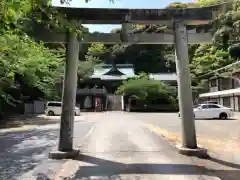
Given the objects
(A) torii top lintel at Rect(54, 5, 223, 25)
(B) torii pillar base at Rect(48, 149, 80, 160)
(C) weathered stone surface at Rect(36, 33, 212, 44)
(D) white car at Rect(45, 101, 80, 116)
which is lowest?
(B) torii pillar base at Rect(48, 149, 80, 160)

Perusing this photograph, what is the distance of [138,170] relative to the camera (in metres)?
7.05

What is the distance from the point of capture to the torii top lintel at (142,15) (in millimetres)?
9131

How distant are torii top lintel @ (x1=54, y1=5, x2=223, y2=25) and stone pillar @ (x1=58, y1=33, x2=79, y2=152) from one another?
75 cm

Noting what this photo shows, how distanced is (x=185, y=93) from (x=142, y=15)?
8.75ft

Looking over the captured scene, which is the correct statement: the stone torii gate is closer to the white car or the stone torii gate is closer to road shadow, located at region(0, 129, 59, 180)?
road shadow, located at region(0, 129, 59, 180)

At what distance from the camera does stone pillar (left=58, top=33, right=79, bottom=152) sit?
8.71 meters

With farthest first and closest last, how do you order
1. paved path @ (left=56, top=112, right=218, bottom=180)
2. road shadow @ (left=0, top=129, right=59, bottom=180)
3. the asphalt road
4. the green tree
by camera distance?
the green tree
road shadow @ (left=0, top=129, right=59, bottom=180)
the asphalt road
paved path @ (left=56, top=112, right=218, bottom=180)

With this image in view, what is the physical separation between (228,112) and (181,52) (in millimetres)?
19474

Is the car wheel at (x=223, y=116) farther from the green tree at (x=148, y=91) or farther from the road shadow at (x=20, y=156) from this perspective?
the green tree at (x=148, y=91)

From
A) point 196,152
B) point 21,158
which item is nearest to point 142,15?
point 196,152

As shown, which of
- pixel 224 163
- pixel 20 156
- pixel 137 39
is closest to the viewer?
pixel 224 163

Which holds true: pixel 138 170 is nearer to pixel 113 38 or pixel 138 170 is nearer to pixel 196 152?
pixel 196 152

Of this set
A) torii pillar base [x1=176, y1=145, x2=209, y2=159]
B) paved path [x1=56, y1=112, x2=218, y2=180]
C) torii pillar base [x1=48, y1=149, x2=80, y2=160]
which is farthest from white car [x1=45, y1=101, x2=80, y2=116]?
torii pillar base [x1=176, y1=145, x2=209, y2=159]

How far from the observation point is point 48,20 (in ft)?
15.1
